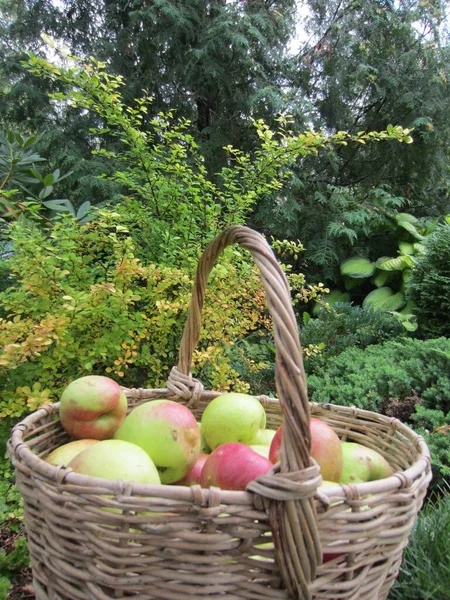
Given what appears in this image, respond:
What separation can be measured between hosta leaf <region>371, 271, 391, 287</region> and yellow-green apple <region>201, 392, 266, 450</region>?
3412 millimetres

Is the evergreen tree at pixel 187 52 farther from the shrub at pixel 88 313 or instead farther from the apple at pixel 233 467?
the apple at pixel 233 467

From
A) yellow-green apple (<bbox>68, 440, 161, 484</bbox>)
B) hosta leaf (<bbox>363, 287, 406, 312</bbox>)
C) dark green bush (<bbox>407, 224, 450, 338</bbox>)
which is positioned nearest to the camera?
yellow-green apple (<bbox>68, 440, 161, 484</bbox>)

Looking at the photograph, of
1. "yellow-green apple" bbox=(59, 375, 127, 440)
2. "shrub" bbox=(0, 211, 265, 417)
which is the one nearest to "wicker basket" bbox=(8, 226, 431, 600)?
"yellow-green apple" bbox=(59, 375, 127, 440)

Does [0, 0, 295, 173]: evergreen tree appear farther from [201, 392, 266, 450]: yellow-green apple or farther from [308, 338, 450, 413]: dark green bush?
[201, 392, 266, 450]: yellow-green apple

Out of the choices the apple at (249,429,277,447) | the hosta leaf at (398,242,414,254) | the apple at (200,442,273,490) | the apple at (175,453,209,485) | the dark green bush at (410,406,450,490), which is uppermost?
the hosta leaf at (398,242,414,254)

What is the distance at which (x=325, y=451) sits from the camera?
0.84 metres

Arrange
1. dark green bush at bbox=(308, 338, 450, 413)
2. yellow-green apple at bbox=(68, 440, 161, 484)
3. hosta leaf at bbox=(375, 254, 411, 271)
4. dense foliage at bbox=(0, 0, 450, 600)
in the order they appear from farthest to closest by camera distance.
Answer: hosta leaf at bbox=(375, 254, 411, 271) → dark green bush at bbox=(308, 338, 450, 413) → dense foliage at bbox=(0, 0, 450, 600) → yellow-green apple at bbox=(68, 440, 161, 484)

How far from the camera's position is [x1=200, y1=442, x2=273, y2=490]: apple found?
0.75 meters

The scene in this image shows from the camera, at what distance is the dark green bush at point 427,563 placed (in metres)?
1.01

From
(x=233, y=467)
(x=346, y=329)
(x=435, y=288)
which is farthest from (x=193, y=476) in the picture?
(x=435, y=288)

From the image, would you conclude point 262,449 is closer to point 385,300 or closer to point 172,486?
point 172,486

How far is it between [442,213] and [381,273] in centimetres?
128

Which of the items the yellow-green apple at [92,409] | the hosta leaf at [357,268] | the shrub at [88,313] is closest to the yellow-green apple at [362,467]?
the yellow-green apple at [92,409]

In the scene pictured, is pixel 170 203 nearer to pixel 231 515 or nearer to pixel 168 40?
pixel 231 515
